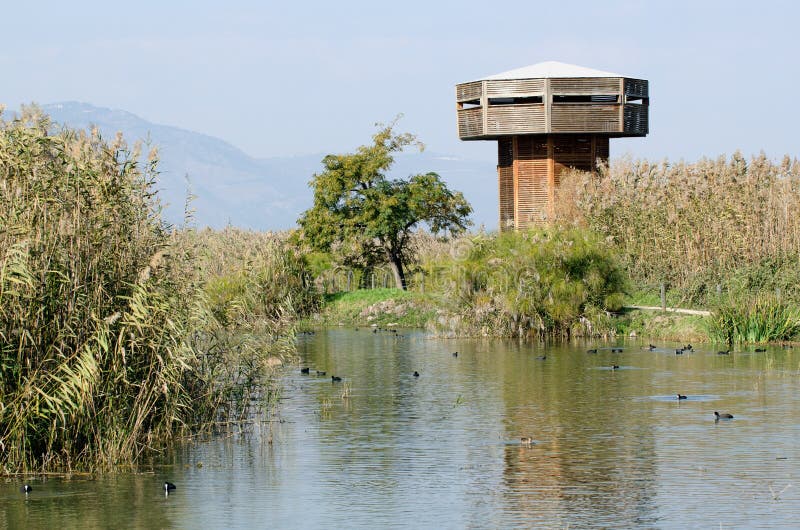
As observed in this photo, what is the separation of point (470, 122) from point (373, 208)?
905 centimetres

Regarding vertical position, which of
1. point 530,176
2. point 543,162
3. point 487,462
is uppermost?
point 543,162

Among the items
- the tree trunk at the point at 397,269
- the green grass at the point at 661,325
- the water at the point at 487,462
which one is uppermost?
the tree trunk at the point at 397,269

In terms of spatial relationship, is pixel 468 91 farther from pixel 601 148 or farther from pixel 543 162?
pixel 601 148

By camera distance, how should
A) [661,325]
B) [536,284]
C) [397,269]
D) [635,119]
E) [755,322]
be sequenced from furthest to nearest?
[635,119] → [397,269] → [536,284] → [661,325] → [755,322]

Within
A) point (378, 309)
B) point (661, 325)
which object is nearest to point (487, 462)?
point (661, 325)

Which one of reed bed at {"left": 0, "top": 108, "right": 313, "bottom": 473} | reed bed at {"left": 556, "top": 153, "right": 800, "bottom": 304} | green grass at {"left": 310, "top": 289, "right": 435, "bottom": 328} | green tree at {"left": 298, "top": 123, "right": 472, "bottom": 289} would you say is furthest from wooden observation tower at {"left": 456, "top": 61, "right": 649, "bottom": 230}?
reed bed at {"left": 0, "top": 108, "right": 313, "bottom": 473}

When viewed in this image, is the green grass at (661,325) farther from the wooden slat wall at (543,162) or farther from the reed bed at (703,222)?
the wooden slat wall at (543,162)

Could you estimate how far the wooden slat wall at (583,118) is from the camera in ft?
175

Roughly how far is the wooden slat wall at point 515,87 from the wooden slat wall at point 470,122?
3.61ft

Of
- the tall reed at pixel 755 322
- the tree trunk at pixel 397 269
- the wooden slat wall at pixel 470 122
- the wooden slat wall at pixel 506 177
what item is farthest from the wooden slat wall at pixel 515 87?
the tall reed at pixel 755 322

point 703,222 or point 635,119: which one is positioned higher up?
point 635,119

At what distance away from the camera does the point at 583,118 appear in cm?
5356

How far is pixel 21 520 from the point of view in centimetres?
1437

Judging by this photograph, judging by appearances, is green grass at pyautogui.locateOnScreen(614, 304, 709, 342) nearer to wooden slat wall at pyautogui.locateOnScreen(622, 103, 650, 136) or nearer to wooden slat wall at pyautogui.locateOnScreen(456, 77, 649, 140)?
wooden slat wall at pyautogui.locateOnScreen(456, 77, 649, 140)
